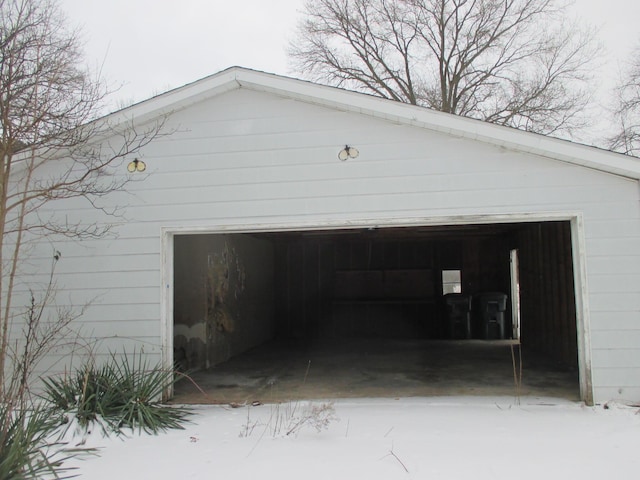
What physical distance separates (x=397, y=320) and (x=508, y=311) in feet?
8.88

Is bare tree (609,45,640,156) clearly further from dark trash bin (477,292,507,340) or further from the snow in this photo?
the snow

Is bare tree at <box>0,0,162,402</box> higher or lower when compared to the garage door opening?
higher

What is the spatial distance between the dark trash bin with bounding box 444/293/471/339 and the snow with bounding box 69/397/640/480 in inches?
276

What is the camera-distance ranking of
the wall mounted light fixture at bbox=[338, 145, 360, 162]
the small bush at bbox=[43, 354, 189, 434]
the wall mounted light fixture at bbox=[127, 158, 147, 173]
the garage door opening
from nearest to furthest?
the small bush at bbox=[43, 354, 189, 434] → the wall mounted light fixture at bbox=[338, 145, 360, 162] → the wall mounted light fixture at bbox=[127, 158, 147, 173] → the garage door opening

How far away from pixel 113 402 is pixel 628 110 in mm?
16942

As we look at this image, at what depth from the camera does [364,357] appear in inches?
387

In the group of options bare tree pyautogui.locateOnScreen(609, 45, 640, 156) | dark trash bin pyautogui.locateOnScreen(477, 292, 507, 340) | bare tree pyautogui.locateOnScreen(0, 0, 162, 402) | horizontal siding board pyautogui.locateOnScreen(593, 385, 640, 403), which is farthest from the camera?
bare tree pyautogui.locateOnScreen(609, 45, 640, 156)

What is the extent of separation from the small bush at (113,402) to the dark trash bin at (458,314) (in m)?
8.48

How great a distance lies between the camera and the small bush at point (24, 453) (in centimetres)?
329

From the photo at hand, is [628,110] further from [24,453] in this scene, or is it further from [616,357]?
[24,453]

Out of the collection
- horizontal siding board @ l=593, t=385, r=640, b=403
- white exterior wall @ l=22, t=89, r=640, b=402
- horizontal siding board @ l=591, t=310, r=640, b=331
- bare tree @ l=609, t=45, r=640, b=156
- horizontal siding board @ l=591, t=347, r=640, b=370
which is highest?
bare tree @ l=609, t=45, r=640, b=156

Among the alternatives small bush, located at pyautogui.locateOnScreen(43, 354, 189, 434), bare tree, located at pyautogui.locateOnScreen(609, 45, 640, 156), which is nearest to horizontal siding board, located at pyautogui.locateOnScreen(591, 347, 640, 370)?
small bush, located at pyautogui.locateOnScreen(43, 354, 189, 434)

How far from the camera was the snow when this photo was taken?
3.76 metres

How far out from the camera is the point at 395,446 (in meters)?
4.29
